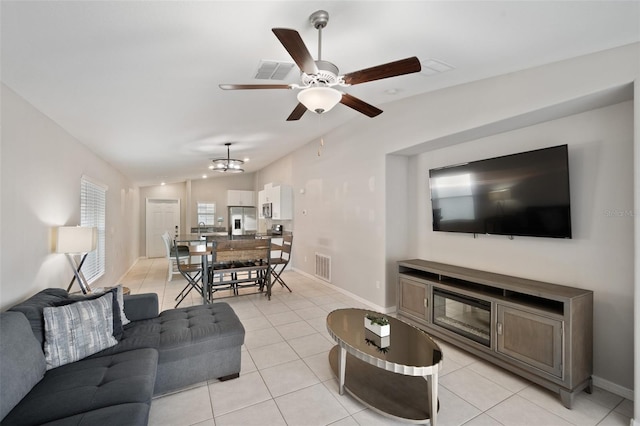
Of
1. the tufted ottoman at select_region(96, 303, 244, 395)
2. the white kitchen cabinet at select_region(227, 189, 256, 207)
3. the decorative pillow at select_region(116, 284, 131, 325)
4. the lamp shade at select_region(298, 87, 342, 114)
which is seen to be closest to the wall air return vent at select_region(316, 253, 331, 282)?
the tufted ottoman at select_region(96, 303, 244, 395)

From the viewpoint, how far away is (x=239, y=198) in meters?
9.80

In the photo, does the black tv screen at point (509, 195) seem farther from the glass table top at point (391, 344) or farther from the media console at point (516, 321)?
the glass table top at point (391, 344)

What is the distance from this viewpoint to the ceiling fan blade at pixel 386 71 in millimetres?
1774

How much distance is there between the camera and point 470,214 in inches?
128

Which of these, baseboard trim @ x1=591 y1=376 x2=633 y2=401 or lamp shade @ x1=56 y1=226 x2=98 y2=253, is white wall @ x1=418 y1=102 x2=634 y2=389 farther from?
lamp shade @ x1=56 y1=226 x2=98 y2=253

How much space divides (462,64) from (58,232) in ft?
13.5

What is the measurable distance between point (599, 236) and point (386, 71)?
91.0 inches

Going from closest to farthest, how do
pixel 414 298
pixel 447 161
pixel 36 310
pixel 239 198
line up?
pixel 36 310
pixel 414 298
pixel 447 161
pixel 239 198

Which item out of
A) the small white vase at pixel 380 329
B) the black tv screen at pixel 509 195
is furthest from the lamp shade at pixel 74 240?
the black tv screen at pixel 509 195

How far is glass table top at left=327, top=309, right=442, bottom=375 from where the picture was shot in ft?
6.44

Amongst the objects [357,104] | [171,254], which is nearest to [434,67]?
[357,104]

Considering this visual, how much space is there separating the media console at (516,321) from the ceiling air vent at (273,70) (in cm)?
262

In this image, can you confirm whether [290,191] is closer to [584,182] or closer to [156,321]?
[156,321]

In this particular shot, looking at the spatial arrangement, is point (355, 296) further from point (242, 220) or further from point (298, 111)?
point (242, 220)
